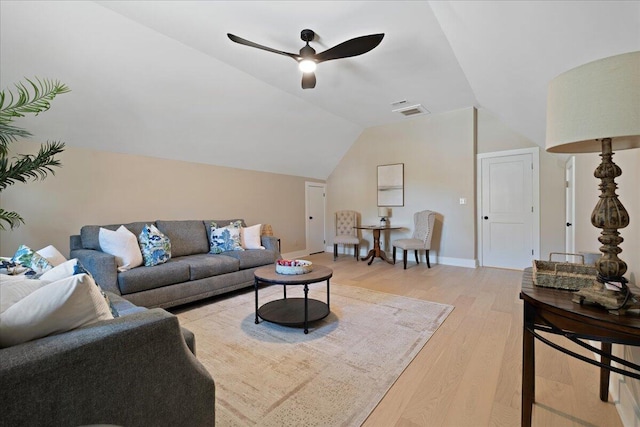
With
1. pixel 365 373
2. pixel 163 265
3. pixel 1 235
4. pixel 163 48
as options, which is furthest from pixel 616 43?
pixel 1 235

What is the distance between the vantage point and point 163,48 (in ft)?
9.14

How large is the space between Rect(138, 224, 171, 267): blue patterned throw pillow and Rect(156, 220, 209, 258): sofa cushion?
38 cm

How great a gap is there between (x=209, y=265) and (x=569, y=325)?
3.07 metres

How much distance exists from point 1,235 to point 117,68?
2.01 meters

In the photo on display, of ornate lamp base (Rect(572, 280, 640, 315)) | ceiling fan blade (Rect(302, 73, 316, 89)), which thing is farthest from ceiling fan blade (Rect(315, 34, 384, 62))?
ornate lamp base (Rect(572, 280, 640, 315))

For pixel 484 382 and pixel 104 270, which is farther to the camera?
pixel 104 270

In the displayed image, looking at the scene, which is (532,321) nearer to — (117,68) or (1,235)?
(117,68)

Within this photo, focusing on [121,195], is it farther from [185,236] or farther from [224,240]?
[224,240]

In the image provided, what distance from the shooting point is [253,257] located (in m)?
3.68

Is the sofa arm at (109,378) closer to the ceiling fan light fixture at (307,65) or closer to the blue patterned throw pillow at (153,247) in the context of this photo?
the blue patterned throw pillow at (153,247)

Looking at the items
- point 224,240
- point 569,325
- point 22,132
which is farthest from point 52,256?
point 569,325

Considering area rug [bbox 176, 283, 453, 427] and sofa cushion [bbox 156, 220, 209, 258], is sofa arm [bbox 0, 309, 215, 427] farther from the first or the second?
sofa cushion [bbox 156, 220, 209, 258]

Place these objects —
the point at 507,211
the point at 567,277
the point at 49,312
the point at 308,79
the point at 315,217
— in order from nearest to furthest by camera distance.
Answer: the point at 49,312
the point at 567,277
the point at 308,79
the point at 507,211
the point at 315,217

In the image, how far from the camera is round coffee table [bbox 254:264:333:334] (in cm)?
237
